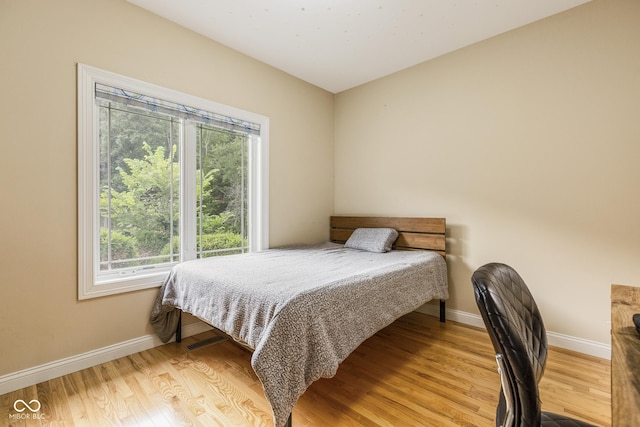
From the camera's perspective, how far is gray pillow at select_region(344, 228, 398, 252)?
293 centimetres

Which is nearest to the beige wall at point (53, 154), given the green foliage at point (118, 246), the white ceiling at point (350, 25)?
the green foliage at point (118, 246)

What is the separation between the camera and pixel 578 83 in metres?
2.20

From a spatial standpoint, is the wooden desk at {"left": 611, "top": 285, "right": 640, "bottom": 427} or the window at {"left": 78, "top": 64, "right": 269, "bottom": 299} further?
the window at {"left": 78, "top": 64, "right": 269, "bottom": 299}

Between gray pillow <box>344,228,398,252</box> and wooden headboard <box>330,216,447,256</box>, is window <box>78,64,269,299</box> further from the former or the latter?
wooden headboard <box>330,216,447,256</box>

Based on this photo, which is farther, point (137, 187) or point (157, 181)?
point (157, 181)

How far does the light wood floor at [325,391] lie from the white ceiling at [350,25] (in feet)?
8.42

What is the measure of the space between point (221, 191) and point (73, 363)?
1.63 m

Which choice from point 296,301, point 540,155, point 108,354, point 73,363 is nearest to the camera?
point 296,301

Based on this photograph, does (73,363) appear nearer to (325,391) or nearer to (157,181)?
(157,181)

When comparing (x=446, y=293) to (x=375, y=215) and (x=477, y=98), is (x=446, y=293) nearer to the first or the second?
(x=375, y=215)

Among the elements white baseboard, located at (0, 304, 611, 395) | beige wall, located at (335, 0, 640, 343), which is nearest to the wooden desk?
beige wall, located at (335, 0, 640, 343)

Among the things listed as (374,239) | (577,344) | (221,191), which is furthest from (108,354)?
(577,344)

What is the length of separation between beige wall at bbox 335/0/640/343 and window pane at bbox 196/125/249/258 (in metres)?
1.64

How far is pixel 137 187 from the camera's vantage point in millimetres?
2297
